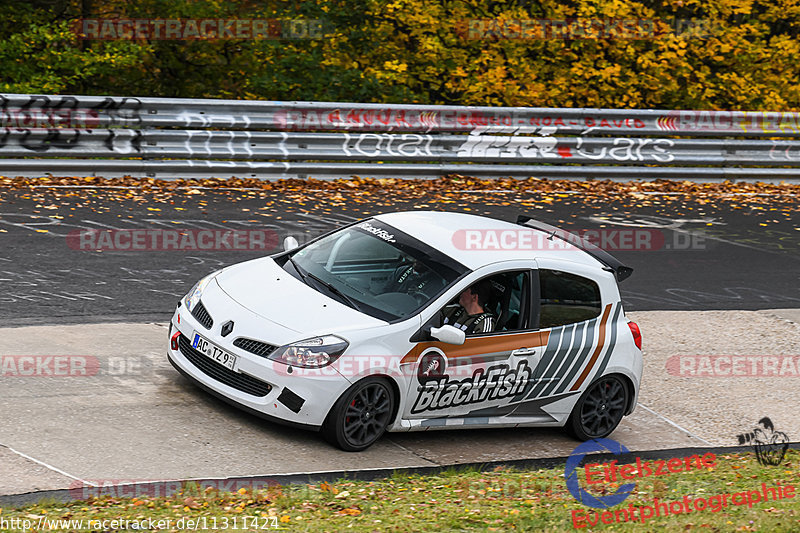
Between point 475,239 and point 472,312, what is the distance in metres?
0.82

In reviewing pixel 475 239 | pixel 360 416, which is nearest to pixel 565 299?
pixel 475 239

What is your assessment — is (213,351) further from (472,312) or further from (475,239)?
(475,239)

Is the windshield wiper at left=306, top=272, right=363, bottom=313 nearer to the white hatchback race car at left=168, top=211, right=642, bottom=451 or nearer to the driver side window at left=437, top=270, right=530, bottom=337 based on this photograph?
the white hatchback race car at left=168, top=211, right=642, bottom=451

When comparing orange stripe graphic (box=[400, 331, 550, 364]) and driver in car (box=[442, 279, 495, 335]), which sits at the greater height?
driver in car (box=[442, 279, 495, 335])

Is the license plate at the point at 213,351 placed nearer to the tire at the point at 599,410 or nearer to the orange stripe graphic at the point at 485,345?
the orange stripe graphic at the point at 485,345

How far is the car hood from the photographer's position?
286 inches

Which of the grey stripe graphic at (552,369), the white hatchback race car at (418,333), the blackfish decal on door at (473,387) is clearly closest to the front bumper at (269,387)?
the white hatchback race car at (418,333)

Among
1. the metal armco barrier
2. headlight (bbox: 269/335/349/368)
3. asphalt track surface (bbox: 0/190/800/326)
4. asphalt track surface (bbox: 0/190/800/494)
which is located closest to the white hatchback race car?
headlight (bbox: 269/335/349/368)

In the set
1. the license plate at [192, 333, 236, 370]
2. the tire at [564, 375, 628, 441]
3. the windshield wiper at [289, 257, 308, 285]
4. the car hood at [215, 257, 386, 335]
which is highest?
the windshield wiper at [289, 257, 308, 285]

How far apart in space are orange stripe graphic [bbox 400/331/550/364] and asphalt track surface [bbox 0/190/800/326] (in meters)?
3.24

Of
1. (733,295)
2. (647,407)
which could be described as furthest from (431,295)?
(733,295)

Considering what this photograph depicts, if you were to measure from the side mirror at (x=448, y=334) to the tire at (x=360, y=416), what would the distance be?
51 cm

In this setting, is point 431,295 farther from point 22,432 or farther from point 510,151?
point 510,151

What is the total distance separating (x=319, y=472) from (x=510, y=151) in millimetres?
10993
